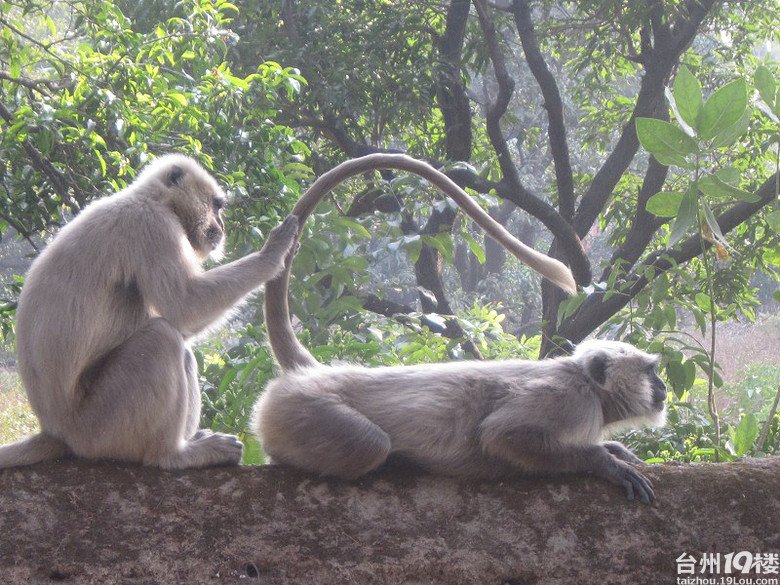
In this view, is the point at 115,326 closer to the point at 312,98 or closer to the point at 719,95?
the point at 719,95

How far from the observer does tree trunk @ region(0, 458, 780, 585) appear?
270 centimetres

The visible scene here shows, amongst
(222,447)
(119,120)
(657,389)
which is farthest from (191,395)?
(119,120)

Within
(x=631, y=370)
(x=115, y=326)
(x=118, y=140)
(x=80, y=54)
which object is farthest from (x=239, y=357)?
(x=631, y=370)

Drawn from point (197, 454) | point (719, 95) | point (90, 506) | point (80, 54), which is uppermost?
point (80, 54)

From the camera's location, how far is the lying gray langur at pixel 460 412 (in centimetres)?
302

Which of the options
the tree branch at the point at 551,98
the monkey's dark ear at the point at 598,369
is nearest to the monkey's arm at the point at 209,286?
the monkey's dark ear at the point at 598,369

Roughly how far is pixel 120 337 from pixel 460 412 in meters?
1.30

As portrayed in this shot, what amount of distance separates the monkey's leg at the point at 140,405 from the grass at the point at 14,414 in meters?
3.40

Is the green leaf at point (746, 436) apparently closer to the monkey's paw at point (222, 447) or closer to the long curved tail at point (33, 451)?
the monkey's paw at point (222, 447)

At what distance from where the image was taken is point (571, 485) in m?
3.01

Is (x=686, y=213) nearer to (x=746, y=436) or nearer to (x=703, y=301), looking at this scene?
(x=746, y=436)

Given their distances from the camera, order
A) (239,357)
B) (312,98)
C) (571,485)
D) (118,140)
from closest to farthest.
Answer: (571,485) < (118,140) < (239,357) < (312,98)

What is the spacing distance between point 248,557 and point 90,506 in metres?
0.57

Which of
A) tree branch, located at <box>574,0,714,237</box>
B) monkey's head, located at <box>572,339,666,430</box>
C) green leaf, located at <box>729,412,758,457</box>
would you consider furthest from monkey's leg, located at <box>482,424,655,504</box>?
tree branch, located at <box>574,0,714,237</box>
